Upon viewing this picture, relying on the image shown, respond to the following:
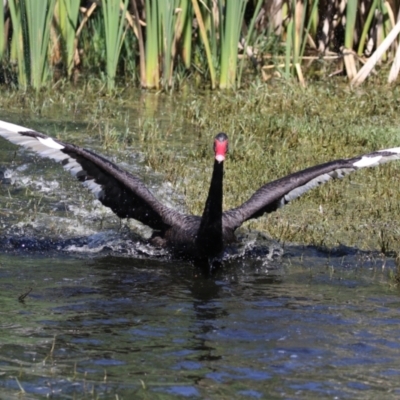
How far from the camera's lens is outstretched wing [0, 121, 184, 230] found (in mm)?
8156

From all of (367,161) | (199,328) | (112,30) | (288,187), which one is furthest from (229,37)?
(199,328)

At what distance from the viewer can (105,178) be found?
330 inches

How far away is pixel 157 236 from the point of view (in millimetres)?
8594

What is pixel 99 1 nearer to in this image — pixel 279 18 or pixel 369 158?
pixel 279 18

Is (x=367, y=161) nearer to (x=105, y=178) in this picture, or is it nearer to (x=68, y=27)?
(x=105, y=178)

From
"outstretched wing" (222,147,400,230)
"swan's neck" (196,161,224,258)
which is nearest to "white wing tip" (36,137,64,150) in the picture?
"swan's neck" (196,161,224,258)

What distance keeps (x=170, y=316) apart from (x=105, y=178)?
198 cm

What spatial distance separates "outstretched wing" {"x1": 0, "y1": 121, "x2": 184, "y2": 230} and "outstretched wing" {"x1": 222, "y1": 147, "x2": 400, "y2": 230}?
48 cm

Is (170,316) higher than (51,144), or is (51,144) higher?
(51,144)

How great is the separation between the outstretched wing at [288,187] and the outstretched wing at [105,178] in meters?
0.48

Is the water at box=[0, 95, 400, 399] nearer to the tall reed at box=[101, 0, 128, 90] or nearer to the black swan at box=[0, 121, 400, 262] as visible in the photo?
the black swan at box=[0, 121, 400, 262]

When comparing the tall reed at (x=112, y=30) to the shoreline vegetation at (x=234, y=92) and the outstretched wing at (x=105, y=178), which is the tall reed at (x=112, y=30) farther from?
the outstretched wing at (x=105, y=178)

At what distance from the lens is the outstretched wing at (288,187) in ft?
27.5

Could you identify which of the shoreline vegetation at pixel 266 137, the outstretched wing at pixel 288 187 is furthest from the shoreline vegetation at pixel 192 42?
the outstretched wing at pixel 288 187
